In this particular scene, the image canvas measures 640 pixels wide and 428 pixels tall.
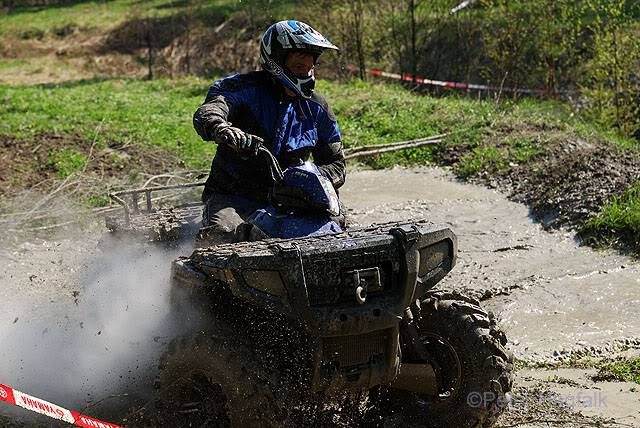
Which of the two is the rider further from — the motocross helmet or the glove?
the glove

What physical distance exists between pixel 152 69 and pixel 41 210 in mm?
21618

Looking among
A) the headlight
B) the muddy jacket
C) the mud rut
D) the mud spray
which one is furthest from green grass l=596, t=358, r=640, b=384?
the mud spray

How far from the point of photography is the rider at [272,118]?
6.08m

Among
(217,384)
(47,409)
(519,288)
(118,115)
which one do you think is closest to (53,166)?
(118,115)

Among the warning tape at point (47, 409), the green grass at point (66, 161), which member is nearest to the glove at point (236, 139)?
the warning tape at point (47, 409)

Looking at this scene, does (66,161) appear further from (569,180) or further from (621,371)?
(621,371)

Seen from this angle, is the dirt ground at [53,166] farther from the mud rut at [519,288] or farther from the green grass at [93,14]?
the green grass at [93,14]

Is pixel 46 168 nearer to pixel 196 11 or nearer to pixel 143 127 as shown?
pixel 143 127

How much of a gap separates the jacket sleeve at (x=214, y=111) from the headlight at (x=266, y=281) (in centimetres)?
130

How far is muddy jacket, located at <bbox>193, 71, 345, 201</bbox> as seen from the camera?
625 cm

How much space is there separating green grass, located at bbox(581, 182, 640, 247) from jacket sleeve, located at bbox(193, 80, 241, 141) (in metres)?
5.53

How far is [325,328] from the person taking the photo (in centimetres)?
464

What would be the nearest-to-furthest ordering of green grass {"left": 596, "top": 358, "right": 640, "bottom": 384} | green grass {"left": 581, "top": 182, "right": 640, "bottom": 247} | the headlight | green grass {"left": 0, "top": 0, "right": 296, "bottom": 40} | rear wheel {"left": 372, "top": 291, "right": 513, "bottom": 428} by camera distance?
1. the headlight
2. rear wheel {"left": 372, "top": 291, "right": 513, "bottom": 428}
3. green grass {"left": 596, "top": 358, "right": 640, "bottom": 384}
4. green grass {"left": 581, "top": 182, "right": 640, "bottom": 247}
5. green grass {"left": 0, "top": 0, "right": 296, "bottom": 40}

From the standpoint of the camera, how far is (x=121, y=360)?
607 centimetres
